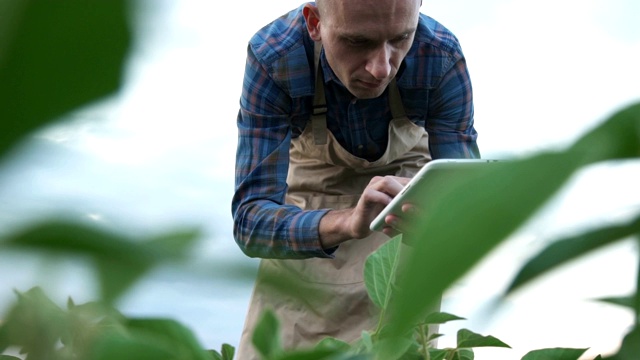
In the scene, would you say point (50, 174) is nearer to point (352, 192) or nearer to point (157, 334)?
point (157, 334)

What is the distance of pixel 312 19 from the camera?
7.15 ft

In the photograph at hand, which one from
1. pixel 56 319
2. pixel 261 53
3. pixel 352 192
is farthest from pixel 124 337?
pixel 352 192

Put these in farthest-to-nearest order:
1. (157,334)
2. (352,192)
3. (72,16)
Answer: (352,192) → (157,334) → (72,16)

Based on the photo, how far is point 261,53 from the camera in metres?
2.20

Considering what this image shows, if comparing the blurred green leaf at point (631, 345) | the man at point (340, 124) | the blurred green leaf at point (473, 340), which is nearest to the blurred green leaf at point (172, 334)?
the blurred green leaf at point (631, 345)

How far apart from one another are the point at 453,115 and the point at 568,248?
7.08 feet

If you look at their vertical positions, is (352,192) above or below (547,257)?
below

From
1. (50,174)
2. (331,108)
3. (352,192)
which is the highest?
(50,174)

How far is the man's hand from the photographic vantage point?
183cm

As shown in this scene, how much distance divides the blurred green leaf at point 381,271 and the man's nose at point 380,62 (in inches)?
56.2

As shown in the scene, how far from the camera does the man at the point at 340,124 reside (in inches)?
79.2

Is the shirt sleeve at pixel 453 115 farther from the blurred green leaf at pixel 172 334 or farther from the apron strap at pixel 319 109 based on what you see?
the blurred green leaf at pixel 172 334

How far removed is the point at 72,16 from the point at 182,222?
6cm

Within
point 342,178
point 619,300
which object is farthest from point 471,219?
point 342,178
